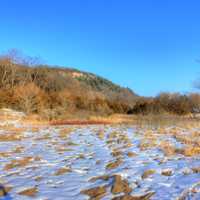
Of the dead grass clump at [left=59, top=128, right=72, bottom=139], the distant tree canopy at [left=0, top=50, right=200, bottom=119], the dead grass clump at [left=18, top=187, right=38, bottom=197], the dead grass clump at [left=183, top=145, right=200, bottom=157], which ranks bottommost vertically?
the dead grass clump at [left=18, top=187, right=38, bottom=197]

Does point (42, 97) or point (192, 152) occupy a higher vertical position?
point (42, 97)

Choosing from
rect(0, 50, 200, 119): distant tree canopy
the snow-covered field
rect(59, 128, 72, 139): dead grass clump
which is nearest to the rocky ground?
the snow-covered field

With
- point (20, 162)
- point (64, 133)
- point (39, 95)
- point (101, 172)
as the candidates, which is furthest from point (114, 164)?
point (39, 95)

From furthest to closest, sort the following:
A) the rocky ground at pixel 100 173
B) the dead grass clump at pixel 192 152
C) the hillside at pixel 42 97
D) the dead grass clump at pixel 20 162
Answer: the hillside at pixel 42 97 → the dead grass clump at pixel 192 152 → the dead grass clump at pixel 20 162 → the rocky ground at pixel 100 173

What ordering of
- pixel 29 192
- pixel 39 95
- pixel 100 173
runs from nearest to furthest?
pixel 29 192 < pixel 100 173 < pixel 39 95

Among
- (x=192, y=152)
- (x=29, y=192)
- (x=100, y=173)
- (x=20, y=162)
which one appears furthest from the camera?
(x=192, y=152)

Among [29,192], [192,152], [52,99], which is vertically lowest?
[29,192]

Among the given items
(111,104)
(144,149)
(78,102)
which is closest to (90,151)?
(144,149)

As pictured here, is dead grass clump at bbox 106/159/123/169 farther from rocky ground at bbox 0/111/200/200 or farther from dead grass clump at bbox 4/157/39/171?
dead grass clump at bbox 4/157/39/171

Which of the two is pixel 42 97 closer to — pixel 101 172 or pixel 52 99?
pixel 52 99

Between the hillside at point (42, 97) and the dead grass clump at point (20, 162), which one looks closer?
the dead grass clump at point (20, 162)

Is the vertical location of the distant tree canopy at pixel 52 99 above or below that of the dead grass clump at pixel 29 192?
above

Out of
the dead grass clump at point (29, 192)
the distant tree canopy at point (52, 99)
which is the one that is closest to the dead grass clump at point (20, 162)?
the dead grass clump at point (29, 192)

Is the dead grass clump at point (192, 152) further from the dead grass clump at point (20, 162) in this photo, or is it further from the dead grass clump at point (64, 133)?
the dead grass clump at point (64, 133)
